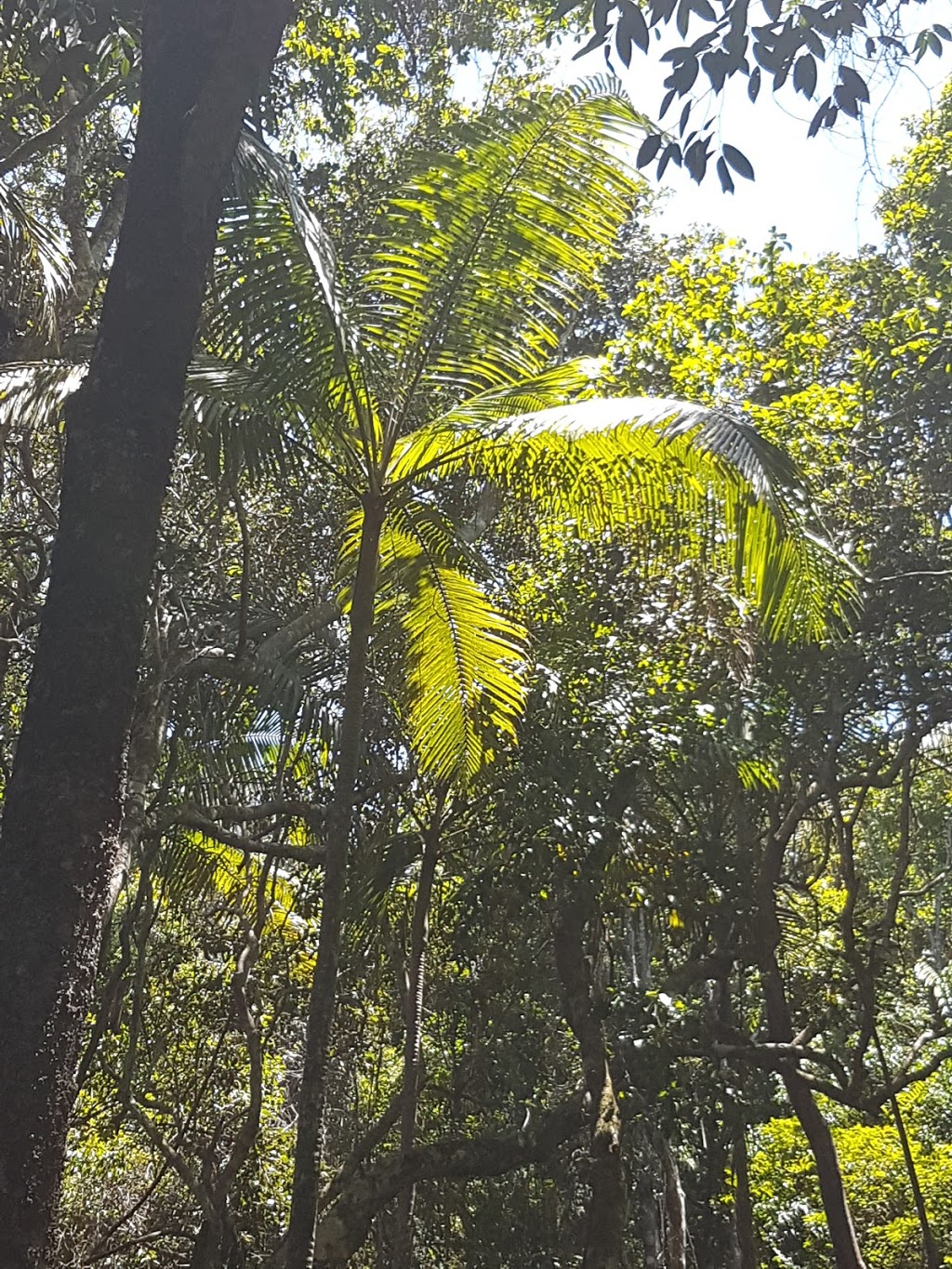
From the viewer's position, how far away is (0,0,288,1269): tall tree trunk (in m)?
2.03

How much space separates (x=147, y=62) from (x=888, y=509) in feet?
23.1

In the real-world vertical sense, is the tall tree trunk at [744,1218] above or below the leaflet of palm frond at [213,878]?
below

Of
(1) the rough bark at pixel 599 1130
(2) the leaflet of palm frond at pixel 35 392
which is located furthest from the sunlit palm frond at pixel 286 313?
(1) the rough bark at pixel 599 1130

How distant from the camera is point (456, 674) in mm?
5469

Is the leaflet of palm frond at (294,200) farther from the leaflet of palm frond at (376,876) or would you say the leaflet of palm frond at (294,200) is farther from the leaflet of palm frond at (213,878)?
the leaflet of palm frond at (213,878)

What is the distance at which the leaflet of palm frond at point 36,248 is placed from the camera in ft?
16.4

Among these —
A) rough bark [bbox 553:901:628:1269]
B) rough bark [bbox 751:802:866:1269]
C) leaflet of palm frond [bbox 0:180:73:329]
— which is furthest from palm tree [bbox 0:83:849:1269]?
rough bark [bbox 751:802:866:1269]

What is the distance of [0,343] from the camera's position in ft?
16.6

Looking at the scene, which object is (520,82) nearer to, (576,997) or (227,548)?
(227,548)

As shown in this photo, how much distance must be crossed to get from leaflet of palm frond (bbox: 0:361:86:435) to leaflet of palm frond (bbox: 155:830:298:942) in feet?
11.7

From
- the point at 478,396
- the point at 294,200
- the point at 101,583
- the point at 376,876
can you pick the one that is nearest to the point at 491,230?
the point at 478,396

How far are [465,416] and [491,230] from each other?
36.1 inches

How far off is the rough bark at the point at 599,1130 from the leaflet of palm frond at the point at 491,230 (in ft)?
11.2

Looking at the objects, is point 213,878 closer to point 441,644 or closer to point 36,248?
point 441,644
